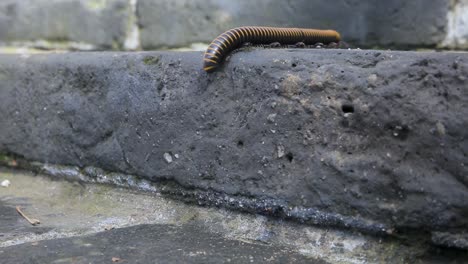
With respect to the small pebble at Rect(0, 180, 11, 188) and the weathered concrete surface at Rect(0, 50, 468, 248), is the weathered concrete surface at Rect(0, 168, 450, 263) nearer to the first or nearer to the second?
the weathered concrete surface at Rect(0, 50, 468, 248)

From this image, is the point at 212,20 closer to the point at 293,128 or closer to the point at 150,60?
the point at 150,60

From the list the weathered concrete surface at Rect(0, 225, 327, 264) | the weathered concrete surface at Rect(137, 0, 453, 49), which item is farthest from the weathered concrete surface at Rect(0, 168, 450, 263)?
the weathered concrete surface at Rect(137, 0, 453, 49)

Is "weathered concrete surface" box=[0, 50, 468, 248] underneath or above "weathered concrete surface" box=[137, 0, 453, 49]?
underneath

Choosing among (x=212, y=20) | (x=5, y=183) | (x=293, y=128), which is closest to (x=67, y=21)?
(x=212, y=20)

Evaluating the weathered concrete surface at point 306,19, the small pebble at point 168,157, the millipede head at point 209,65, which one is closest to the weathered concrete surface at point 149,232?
the small pebble at point 168,157

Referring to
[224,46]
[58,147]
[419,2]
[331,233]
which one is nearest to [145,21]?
[58,147]

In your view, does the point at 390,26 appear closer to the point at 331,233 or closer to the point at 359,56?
the point at 359,56
